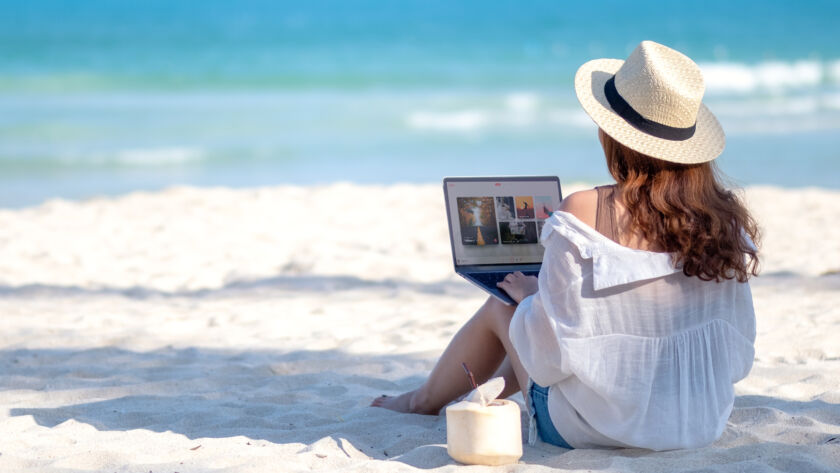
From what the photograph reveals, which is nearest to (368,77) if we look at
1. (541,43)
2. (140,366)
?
(541,43)

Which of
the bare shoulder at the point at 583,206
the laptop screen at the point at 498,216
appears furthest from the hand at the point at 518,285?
the bare shoulder at the point at 583,206

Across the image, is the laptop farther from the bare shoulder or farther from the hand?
the bare shoulder

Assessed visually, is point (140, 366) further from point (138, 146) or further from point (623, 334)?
point (138, 146)

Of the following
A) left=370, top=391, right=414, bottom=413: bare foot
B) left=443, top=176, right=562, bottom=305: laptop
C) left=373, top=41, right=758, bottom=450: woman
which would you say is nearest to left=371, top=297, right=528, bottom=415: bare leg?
left=370, top=391, right=414, bottom=413: bare foot

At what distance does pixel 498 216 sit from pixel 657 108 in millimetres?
683

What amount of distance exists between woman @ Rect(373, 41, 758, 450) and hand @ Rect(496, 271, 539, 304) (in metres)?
0.14

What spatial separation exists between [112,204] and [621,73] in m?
7.53

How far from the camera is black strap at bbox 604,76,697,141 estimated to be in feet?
7.49

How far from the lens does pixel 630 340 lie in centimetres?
232

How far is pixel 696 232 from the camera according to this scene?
2234mm

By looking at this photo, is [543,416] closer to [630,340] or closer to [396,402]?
[630,340]

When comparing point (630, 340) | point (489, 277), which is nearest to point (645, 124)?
point (630, 340)

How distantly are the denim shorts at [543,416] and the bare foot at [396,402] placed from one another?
0.62 m

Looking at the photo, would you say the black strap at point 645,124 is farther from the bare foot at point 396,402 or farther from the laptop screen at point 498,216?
the bare foot at point 396,402
